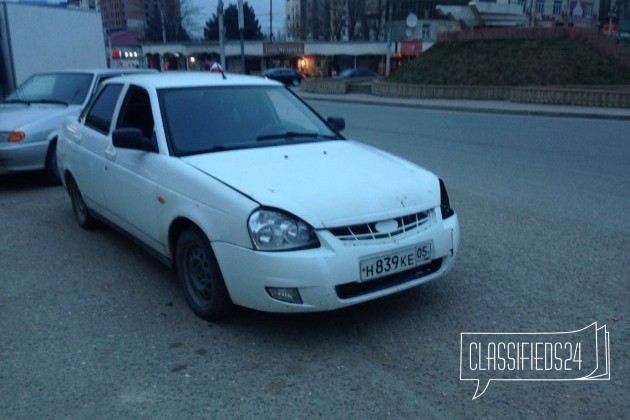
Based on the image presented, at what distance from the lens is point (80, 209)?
6156mm

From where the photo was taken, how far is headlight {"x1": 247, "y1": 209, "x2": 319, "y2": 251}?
3449 mm

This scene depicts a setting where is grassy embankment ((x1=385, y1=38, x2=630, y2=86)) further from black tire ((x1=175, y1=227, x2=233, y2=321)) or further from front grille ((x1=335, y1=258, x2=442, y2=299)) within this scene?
black tire ((x1=175, y1=227, x2=233, y2=321))

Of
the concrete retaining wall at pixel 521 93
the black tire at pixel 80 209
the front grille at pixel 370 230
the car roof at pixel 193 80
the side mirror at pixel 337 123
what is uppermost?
the car roof at pixel 193 80

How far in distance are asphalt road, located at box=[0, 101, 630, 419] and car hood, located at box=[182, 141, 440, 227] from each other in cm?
83

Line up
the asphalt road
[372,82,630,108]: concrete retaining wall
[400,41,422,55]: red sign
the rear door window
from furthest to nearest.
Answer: [400,41,422,55]: red sign
[372,82,630,108]: concrete retaining wall
the rear door window
the asphalt road

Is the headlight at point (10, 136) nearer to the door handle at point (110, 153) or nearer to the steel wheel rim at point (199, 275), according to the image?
the door handle at point (110, 153)

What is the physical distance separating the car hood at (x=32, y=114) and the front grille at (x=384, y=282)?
6.21m

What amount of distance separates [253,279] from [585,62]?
94.5 feet

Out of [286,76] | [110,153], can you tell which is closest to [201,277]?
[110,153]

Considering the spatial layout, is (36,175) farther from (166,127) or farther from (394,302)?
(394,302)

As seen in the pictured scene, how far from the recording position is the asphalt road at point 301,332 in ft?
10.0

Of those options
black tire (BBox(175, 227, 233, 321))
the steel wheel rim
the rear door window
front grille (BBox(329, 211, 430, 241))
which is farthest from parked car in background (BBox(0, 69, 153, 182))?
front grille (BBox(329, 211, 430, 241))

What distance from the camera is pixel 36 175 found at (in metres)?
9.33

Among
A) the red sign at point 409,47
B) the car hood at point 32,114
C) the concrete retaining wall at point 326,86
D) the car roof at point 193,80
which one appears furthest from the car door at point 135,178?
the red sign at point 409,47
